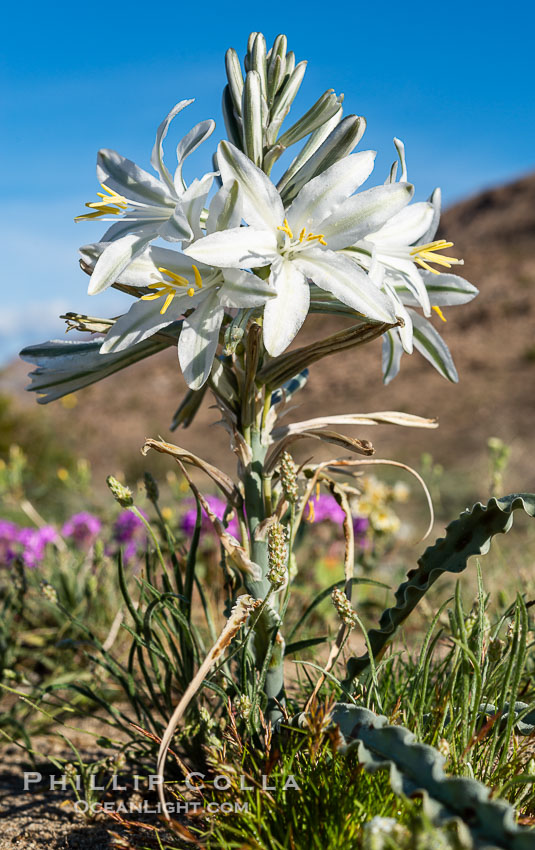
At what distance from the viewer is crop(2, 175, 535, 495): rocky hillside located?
1282 cm

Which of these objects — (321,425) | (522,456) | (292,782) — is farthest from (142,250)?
(522,456)

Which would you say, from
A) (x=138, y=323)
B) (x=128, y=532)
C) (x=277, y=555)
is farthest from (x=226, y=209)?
(x=128, y=532)

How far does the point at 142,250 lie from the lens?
1.27 meters

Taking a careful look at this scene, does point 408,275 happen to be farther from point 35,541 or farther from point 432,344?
point 35,541

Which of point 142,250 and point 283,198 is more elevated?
point 283,198

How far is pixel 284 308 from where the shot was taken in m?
1.19

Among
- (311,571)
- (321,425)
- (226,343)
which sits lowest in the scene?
(311,571)

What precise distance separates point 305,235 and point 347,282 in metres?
0.14

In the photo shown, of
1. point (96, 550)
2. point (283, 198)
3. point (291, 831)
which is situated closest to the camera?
point (291, 831)

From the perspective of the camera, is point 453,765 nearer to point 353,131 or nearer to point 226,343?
point 226,343

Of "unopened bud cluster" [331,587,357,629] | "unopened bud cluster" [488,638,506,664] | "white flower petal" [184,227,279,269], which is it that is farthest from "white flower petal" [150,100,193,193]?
"unopened bud cluster" [488,638,506,664]

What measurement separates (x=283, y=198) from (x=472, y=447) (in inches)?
440

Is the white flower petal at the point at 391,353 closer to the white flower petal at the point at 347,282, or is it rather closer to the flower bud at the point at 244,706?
the white flower petal at the point at 347,282

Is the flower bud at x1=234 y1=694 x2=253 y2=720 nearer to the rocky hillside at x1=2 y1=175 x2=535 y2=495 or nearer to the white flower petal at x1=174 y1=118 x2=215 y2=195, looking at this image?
the white flower petal at x1=174 y1=118 x2=215 y2=195
